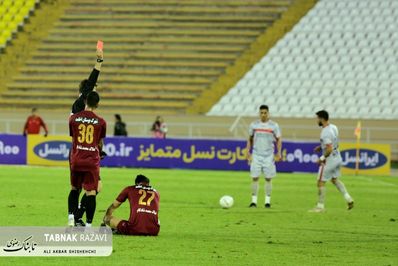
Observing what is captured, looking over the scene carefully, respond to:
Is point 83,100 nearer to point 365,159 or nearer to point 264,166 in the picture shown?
point 264,166

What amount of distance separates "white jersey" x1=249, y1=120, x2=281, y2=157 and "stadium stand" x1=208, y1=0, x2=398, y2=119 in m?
21.1

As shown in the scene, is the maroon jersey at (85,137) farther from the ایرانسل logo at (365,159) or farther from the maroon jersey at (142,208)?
the ایرانسل logo at (365,159)

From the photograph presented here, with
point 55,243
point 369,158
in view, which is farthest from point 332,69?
point 55,243

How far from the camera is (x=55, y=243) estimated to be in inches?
483

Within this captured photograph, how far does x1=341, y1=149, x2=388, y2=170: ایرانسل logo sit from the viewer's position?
36438 millimetres

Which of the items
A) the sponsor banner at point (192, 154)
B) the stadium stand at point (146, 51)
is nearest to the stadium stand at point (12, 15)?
the stadium stand at point (146, 51)

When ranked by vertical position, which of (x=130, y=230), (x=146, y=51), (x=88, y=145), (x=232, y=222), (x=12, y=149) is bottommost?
(x=130, y=230)

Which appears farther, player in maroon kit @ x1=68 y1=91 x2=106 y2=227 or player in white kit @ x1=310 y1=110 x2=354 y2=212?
player in white kit @ x1=310 y1=110 x2=354 y2=212

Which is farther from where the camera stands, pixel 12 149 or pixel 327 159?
pixel 12 149

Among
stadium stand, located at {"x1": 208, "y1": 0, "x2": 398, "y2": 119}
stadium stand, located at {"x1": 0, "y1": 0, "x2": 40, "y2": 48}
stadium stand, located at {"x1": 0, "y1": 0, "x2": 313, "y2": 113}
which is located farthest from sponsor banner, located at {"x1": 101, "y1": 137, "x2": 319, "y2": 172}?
stadium stand, located at {"x1": 0, "y1": 0, "x2": 40, "y2": 48}

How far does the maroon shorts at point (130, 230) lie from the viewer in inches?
572

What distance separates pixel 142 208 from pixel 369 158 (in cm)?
2342

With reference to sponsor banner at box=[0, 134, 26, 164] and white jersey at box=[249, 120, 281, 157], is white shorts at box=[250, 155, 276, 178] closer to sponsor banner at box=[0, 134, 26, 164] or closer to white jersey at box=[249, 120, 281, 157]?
white jersey at box=[249, 120, 281, 157]

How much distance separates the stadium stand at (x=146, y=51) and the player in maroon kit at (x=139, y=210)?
30545 mm
